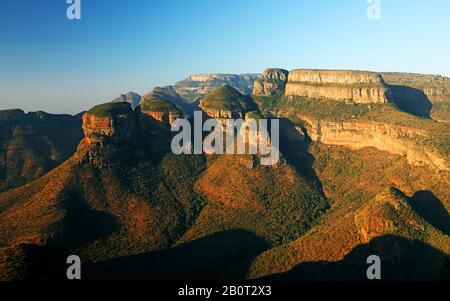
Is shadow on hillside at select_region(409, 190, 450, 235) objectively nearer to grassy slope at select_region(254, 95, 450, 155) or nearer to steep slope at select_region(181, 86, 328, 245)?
grassy slope at select_region(254, 95, 450, 155)

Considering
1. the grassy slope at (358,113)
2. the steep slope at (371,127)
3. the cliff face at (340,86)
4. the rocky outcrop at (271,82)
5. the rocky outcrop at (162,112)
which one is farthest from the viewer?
the rocky outcrop at (271,82)

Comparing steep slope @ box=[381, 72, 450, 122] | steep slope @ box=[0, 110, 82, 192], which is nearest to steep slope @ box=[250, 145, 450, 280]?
steep slope @ box=[381, 72, 450, 122]

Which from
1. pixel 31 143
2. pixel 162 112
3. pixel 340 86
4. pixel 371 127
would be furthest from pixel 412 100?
pixel 31 143

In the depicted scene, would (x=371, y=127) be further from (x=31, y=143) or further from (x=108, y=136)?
(x=31, y=143)

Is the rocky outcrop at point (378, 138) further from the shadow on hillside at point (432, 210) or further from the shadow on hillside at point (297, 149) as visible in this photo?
the shadow on hillside at point (432, 210)

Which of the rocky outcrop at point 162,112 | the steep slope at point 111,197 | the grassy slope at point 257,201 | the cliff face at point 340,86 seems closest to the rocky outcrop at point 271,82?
the cliff face at point 340,86
